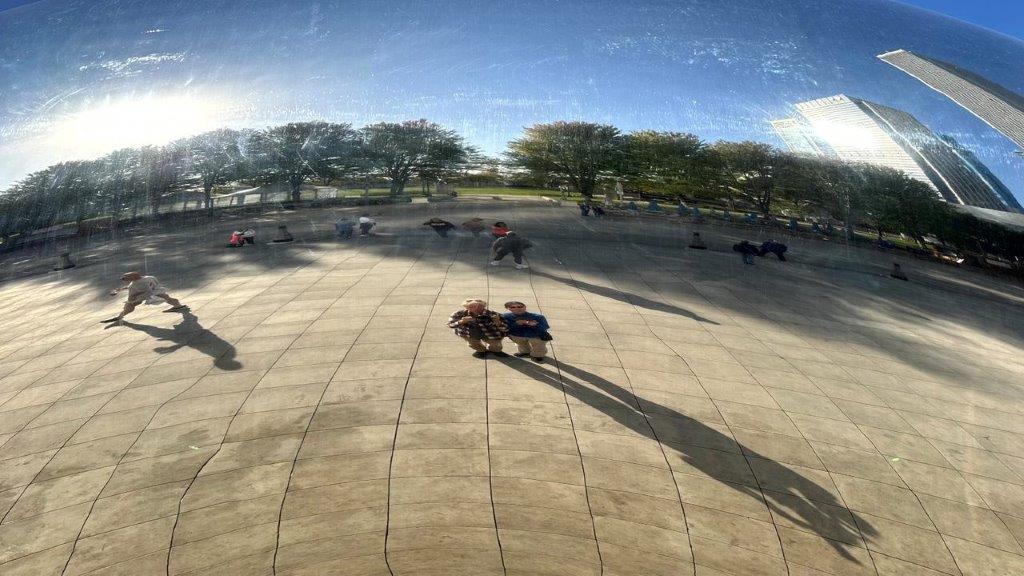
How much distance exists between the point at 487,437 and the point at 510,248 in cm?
1096

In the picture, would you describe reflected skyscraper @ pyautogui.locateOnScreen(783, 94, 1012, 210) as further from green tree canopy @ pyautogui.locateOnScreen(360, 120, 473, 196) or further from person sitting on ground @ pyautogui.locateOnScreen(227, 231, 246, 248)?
person sitting on ground @ pyautogui.locateOnScreen(227, 231, 246, 248)

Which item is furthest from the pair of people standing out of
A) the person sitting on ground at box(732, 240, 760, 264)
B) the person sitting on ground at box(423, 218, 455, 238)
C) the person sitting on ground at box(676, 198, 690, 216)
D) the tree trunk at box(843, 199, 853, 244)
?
the tree trunk at box(843, 199, 853, 244)

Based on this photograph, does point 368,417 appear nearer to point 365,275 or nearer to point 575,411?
point 575,411

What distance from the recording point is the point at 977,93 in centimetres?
2298

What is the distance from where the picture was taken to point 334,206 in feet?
81.7

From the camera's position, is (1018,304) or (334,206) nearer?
(1018,304)

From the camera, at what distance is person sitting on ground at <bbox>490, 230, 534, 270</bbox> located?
55.3 feet

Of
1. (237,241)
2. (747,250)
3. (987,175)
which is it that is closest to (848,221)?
(987,175)

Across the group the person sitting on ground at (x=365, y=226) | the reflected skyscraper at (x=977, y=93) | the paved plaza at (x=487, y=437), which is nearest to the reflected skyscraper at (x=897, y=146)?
the reflected skyscraper at (x=977, y=93)

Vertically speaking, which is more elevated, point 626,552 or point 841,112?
point 841,112

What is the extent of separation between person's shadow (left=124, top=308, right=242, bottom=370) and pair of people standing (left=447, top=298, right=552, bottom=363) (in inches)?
195

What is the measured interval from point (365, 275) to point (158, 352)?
6.32m

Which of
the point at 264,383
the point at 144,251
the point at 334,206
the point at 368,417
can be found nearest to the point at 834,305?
the point at 368,417

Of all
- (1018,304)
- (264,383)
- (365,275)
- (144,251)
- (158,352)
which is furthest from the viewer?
(1018,304)
